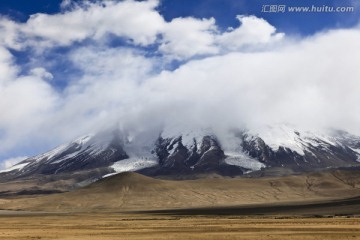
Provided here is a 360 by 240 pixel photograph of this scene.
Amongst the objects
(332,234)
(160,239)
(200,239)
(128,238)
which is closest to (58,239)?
(128,238)

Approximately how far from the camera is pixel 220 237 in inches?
2126

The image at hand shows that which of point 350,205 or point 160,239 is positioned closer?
point 160,239

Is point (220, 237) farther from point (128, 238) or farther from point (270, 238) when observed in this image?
point (128, 238)

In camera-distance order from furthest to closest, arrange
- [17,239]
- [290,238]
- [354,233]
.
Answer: [17,239] → [354,233] → [290,238]

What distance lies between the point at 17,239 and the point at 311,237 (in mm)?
32845

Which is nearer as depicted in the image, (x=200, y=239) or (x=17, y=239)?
(x=200, y=239)

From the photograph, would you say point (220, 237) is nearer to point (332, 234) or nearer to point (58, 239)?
point (332, 234)

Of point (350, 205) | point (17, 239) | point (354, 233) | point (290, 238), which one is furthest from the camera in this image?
point (350, 205)

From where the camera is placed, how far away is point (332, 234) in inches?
2126

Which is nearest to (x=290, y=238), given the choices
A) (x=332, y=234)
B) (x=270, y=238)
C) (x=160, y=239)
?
(x=270, y=238)

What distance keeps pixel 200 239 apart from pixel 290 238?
9.05m

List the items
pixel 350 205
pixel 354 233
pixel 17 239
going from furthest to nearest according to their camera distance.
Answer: pixel 350 205, pixel 17 239, pixel 354 233

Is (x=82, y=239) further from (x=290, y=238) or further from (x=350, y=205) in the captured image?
(x=350, y=205)

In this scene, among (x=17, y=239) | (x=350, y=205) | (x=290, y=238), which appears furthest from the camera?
(x=350, y=205)
